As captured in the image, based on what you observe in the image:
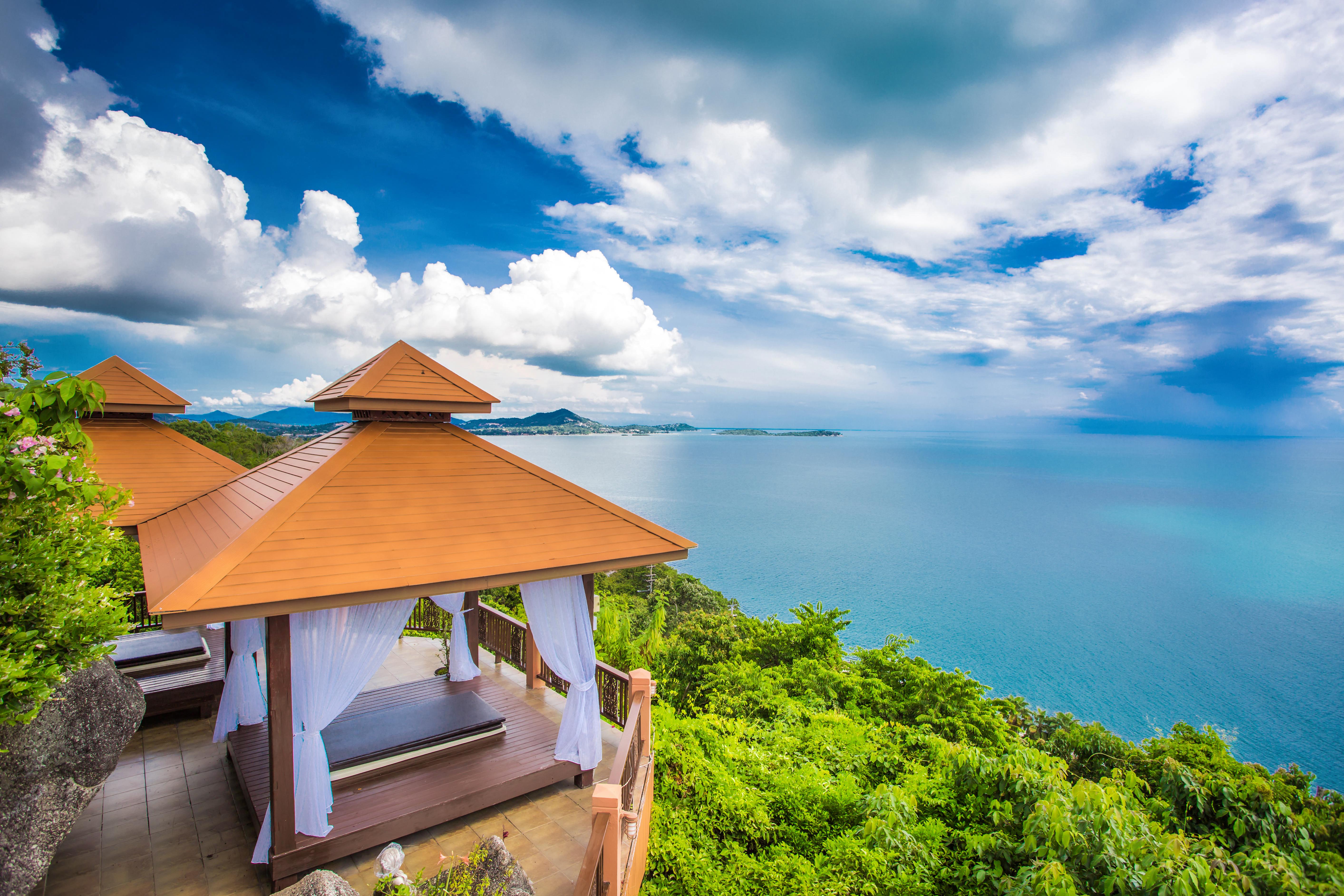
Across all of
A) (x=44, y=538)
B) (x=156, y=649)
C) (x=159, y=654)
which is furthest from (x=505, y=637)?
(x=44, y=538)

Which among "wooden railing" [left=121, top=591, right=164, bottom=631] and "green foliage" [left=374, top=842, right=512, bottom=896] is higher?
"green foliage" [left=374, top=842, right=512, bottom=896]

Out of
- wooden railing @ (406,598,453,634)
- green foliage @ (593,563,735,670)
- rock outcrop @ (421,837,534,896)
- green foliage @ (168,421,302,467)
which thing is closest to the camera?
rock outcrop @ (421,837,534,896)

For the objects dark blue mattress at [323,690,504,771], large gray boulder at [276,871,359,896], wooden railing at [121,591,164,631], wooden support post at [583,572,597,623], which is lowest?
wooden railing at [121,591,164,631]

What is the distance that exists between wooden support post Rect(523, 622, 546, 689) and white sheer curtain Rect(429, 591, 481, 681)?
731mm

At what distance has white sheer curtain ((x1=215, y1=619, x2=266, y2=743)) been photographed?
611 centimetres

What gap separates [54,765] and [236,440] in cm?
4353

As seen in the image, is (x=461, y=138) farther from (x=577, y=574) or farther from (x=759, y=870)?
(x=759, y=870)

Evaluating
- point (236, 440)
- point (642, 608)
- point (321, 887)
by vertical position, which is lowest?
point (642, 608)

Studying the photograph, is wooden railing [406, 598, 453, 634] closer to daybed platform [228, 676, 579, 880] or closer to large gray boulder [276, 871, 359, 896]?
daybed platform [228, 676, 579, 880]

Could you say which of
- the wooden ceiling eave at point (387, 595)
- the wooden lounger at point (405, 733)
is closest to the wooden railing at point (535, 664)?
the wooden lounger at point (405, 733)

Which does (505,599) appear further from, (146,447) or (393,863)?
(393,863)

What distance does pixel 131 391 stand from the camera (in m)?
9.23

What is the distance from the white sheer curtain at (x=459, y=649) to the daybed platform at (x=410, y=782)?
683mm

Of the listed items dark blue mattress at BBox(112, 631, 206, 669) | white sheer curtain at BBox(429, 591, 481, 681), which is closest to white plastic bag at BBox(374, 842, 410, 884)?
white sheer curtain at BBox(429, 591, 481, 681)
